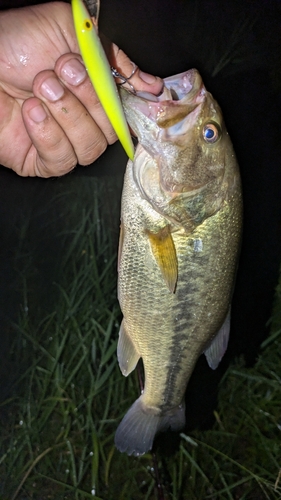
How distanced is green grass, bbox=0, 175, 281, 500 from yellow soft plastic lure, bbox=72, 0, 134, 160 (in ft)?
6.72

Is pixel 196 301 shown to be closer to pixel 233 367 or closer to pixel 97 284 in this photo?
pixel 97 284

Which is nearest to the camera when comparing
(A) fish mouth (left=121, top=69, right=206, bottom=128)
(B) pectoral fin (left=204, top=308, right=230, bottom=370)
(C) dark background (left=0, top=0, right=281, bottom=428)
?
(A) fish mouth (left=121, top=69, right=206, bottom=128)

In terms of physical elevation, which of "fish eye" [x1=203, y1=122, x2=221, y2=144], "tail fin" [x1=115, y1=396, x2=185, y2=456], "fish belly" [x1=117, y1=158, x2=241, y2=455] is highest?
"fish eye" [x1=203, y1=122, x2=221, y2=144]

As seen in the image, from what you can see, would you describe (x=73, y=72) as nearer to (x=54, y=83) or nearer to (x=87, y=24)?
(x=54, y=83)

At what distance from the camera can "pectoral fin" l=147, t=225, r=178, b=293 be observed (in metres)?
1.39

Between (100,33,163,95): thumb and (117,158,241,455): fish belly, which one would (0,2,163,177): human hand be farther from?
(117,158,241,455): fish belly

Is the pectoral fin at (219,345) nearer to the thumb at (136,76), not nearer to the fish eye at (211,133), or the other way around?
the fish eye at (211,133)

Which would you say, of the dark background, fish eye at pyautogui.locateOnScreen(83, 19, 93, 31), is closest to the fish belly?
fish eye at pyautogui.locateOnScreen(83, 19, 93, 31)

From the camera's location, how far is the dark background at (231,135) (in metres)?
3.33

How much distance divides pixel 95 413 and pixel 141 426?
1.38 meters

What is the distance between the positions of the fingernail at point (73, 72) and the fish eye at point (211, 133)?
1.44ft

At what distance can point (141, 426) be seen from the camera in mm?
1808

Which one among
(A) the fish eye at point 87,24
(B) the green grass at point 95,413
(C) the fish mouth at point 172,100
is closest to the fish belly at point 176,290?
(C) the fish mouth at point 172,100

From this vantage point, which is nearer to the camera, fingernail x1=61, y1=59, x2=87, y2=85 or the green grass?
fingernail x1=61, y1=59, x2=87, y2=85
